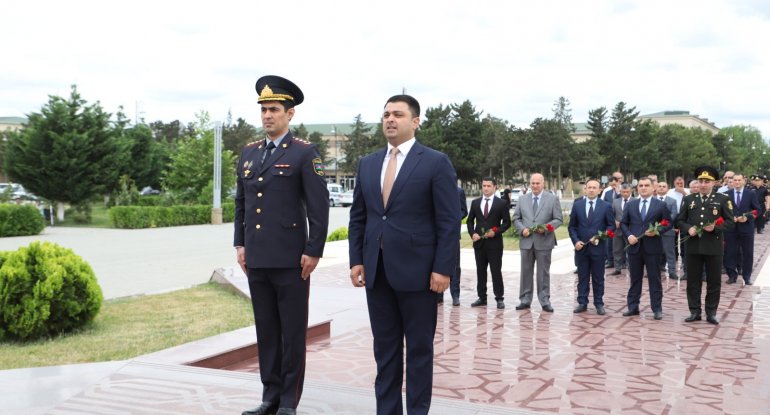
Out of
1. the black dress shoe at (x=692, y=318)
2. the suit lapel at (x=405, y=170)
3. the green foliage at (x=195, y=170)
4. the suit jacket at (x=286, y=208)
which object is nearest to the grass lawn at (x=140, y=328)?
the suit jacket at (x=286, y=208)

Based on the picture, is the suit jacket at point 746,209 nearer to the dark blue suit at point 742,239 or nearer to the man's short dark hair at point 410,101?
the dark blue suit at point 742,239

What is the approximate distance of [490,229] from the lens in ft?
28.9

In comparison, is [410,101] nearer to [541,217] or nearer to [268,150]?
[268,150]

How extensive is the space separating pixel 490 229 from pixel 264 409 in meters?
5.32

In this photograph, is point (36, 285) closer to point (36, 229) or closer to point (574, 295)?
point (574, 295)

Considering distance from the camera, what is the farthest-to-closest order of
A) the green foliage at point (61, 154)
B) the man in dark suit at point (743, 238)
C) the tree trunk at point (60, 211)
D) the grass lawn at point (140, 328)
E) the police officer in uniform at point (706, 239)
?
the tree trunk at point (60, 211) → the green foliage at point (61, 154) → the man in dark suit at point (743, 238) → the police officer in uniform at point (706, 239) → the grass lawn at point (140, 328)

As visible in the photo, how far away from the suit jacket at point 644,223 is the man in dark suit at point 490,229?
1.56m

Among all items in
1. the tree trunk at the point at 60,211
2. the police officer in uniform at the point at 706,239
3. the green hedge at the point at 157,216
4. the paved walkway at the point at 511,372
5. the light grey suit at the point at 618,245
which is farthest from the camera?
the tree trunk at the point at 60,211

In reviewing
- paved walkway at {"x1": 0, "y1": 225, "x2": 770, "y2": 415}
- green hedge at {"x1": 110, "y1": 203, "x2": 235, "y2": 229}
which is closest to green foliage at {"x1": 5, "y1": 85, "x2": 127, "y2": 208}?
green hedge at {"x1": 110, "y1": 203, "x2": 235, "y2": 229}

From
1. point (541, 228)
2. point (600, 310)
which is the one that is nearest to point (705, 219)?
point (600, 310)

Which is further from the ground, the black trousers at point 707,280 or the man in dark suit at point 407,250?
the man in dark suit at point 407,250

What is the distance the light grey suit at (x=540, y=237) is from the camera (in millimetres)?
8648

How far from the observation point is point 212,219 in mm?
28484

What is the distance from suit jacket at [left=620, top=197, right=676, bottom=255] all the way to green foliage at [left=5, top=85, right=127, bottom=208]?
2312 centimetres
